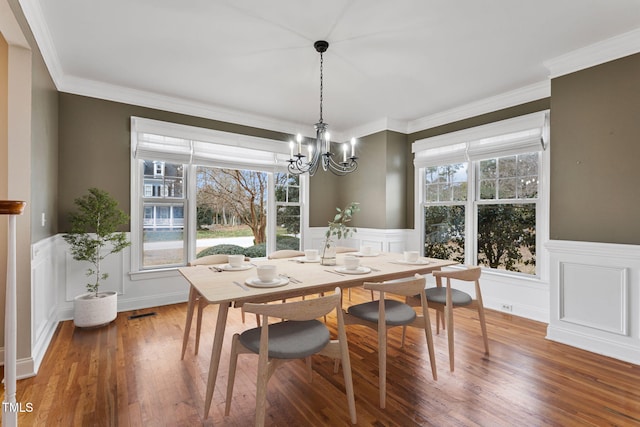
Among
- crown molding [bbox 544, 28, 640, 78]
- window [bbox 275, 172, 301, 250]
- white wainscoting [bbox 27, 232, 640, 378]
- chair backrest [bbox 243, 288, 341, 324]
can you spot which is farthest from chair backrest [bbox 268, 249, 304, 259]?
crown molding [bbox 544, 28, 640, 78]

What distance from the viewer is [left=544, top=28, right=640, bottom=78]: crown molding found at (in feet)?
8.39

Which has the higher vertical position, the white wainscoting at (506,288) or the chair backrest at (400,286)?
the chair backrest at (400,286)

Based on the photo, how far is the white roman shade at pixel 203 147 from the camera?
150 inches

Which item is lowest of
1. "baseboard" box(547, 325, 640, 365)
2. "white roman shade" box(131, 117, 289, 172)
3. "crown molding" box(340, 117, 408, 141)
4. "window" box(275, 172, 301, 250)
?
"baseboard" box(547, 325, 640, 365)

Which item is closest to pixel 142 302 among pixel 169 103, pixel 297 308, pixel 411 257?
pixel 169 103

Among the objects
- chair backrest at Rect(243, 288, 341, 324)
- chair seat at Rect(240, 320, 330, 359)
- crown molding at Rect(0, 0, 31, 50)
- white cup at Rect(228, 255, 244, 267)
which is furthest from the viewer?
white cup at Rect(228, 255, 244, 267)

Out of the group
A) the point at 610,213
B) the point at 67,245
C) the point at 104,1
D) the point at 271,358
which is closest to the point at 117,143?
the point at 67,245

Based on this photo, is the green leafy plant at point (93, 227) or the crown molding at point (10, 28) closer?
the crown molding at point (10, 28)

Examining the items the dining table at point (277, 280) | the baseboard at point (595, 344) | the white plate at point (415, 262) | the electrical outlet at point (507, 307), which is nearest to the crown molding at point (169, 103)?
the dining table at point (277, 280)

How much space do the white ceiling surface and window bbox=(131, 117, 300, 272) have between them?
1.66 feet

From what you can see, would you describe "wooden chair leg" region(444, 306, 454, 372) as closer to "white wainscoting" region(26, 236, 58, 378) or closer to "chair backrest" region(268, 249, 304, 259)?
"chair backrest" region(268, 249, 304, 259)

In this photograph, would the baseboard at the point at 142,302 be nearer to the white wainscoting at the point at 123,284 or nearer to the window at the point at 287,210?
the white wainscoting at the point at 123,284

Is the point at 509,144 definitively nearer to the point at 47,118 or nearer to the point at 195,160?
the point at 195,160

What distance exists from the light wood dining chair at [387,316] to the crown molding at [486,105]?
280 centimetres
